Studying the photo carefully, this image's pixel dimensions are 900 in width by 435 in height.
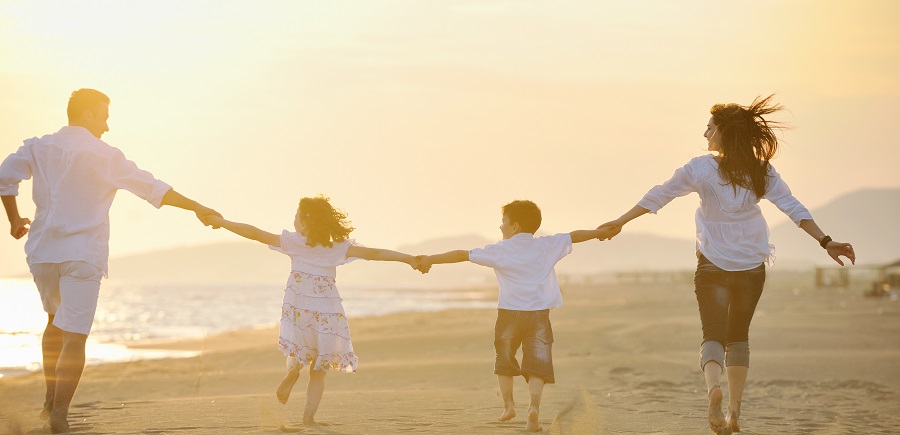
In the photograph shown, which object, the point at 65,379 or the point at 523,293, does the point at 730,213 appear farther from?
the point at 65,379

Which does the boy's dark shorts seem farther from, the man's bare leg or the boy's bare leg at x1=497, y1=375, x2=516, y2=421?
the man's bare leg

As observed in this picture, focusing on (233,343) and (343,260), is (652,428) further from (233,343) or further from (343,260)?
(233,343)

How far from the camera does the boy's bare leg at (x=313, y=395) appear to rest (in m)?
7.18

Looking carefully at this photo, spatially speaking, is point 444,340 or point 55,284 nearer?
point 55,284

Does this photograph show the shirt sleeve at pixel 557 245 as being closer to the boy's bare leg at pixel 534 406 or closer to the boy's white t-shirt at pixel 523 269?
the boy's white t-shirt at pixel 523 269

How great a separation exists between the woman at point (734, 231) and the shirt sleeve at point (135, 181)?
344 cm

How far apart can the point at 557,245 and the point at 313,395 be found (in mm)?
2039

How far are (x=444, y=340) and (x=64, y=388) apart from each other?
12768mm

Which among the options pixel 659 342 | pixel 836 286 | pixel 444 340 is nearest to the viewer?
pixel 659 342

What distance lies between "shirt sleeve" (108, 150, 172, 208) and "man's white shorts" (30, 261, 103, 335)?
22.6 inches

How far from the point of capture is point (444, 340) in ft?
62.5

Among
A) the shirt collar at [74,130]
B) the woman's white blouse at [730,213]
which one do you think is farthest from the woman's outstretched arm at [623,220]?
the shirt collar at [74,130]

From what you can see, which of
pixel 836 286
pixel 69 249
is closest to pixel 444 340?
pixel 69 249

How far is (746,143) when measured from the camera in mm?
6918
